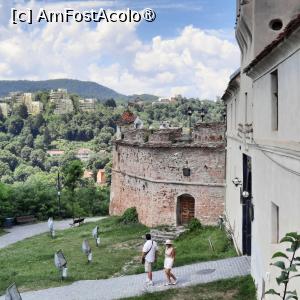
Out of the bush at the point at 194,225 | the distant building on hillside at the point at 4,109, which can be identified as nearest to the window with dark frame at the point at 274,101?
the bush at the point at 194,225

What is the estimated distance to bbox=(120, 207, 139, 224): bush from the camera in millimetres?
27837

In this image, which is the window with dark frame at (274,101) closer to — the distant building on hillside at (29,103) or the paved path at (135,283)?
the paved path at (135,283)

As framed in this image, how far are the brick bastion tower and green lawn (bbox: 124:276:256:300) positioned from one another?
10760 mm

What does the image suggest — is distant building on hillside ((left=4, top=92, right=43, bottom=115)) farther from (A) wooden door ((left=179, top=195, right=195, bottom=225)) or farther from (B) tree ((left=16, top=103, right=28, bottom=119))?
(A) wooden door ((left=179, top=195, right=195, bottom=225))

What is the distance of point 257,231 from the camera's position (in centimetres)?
1175

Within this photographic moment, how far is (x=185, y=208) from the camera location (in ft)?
81.8

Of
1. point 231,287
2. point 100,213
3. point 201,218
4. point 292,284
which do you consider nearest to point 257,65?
point 292,284

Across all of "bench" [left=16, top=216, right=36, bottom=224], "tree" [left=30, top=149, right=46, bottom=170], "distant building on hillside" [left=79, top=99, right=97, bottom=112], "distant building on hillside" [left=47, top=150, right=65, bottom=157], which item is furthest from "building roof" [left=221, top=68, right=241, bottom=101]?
"distant building on hillside" [left=79, top=99, right=97, bottom=112]

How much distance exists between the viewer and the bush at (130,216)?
91.3 ft

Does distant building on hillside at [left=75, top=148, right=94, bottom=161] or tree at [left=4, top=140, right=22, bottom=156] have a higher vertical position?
tree at [left=4, top=140, right=22, bottom=156]

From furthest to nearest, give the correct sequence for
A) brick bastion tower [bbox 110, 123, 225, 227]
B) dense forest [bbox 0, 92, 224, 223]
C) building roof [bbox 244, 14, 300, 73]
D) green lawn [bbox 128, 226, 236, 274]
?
1. dense forest [bbox 0, 92, 224, 223]
2. brick bastion tower [bbox 110, 123, 225, 227]
3. green lawn [bbox 128, 226, 236, 274]
4. building roof [bbox 244, 14, 300, 73]

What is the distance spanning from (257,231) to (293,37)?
5689 mm

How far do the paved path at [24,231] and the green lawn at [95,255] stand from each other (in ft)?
6.24

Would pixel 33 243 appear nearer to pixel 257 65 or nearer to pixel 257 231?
pixel 257 231
